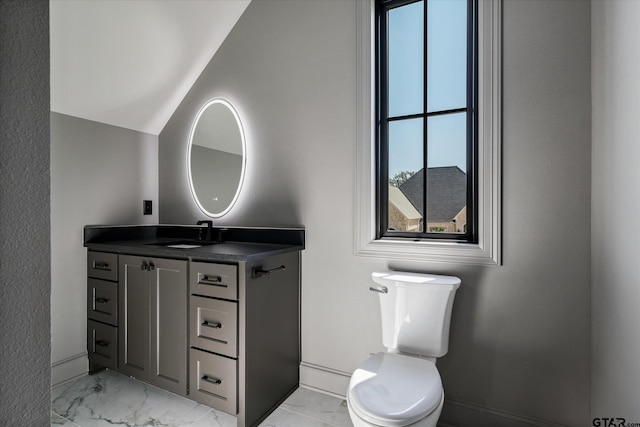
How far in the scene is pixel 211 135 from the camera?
258 centimetres

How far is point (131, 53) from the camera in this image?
7.25ft

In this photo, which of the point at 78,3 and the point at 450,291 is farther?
the point at 78,3

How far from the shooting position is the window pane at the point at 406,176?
1.96m

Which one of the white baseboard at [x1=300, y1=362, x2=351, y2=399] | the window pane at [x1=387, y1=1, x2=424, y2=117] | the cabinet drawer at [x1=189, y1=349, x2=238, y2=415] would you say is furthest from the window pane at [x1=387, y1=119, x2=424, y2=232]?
the cabinet drawer at [x1=189, y1=349, x2=238, y2=415]

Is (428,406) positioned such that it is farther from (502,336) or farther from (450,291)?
(502,336)

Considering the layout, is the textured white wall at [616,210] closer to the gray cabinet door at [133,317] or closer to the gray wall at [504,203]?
the gray wall at [504,203]

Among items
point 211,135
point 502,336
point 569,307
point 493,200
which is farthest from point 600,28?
point 211,135

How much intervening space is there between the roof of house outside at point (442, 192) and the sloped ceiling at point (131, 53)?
1826 millimetres

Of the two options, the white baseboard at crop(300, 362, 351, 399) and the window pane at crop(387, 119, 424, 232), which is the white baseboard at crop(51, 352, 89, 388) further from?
the window pane at crop(387, 119, 424, 232)

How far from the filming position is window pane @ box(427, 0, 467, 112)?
183cm

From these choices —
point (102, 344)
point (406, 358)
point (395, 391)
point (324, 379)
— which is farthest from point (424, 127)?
point (102, 344)

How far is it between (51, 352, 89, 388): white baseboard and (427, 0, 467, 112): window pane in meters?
2.81

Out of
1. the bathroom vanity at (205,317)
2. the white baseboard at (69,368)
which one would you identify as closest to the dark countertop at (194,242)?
the bathroom vanity at (205,317)

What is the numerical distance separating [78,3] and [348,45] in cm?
154
